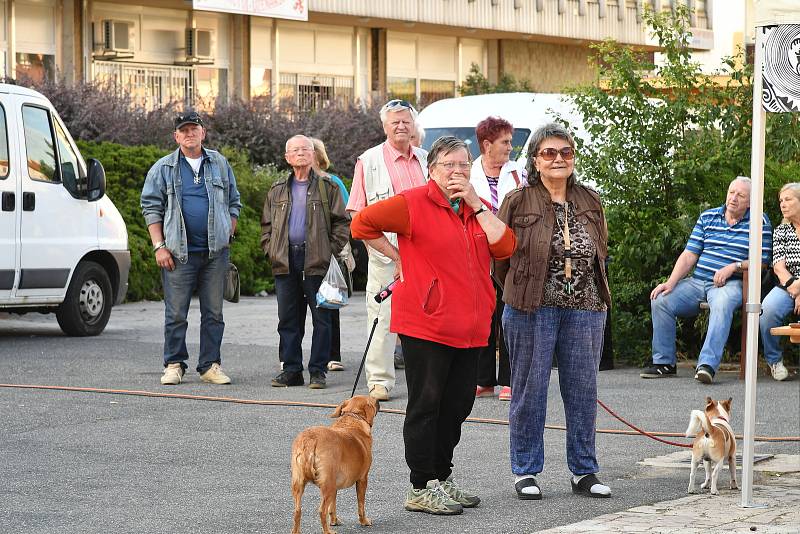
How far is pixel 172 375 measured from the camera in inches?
458

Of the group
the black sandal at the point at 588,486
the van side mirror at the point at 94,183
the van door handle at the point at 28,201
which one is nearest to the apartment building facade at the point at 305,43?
the van side mirror at the point at 94,183

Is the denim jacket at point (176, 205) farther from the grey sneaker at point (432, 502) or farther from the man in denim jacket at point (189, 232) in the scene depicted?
the grey sneaker at point (432, 502)

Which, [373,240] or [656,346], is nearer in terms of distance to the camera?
[373,240]

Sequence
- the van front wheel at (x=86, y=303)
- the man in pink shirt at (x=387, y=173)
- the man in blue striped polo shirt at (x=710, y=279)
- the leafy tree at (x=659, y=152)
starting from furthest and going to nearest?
the van front wheel at (x=86, y=303) < the leafy tree at (x=659, y=152) < the man in blue striped polo shirt at (x=710, y=279) < the man in pink shirt at (x=387, y=173)

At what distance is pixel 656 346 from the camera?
1245cm

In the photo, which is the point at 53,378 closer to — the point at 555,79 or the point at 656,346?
the point at 656,346

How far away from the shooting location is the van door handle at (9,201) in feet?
45.2

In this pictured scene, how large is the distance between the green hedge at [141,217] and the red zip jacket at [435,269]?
1247cm

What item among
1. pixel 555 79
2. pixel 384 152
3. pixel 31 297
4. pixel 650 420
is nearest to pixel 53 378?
pixel 31 297

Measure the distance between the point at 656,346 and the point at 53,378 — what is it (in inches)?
194

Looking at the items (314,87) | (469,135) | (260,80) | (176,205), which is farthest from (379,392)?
(314,87)

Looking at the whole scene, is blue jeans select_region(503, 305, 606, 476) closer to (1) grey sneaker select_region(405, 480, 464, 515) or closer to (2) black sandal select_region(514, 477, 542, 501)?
(2) black sandal select_region(514, 477, 542, 501)

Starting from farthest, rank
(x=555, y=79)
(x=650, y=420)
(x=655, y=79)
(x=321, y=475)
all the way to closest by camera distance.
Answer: (x=555, y=79), (x=655, y=79), (x=650, y=420), (x=321, y=475)

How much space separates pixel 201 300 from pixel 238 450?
317cm
